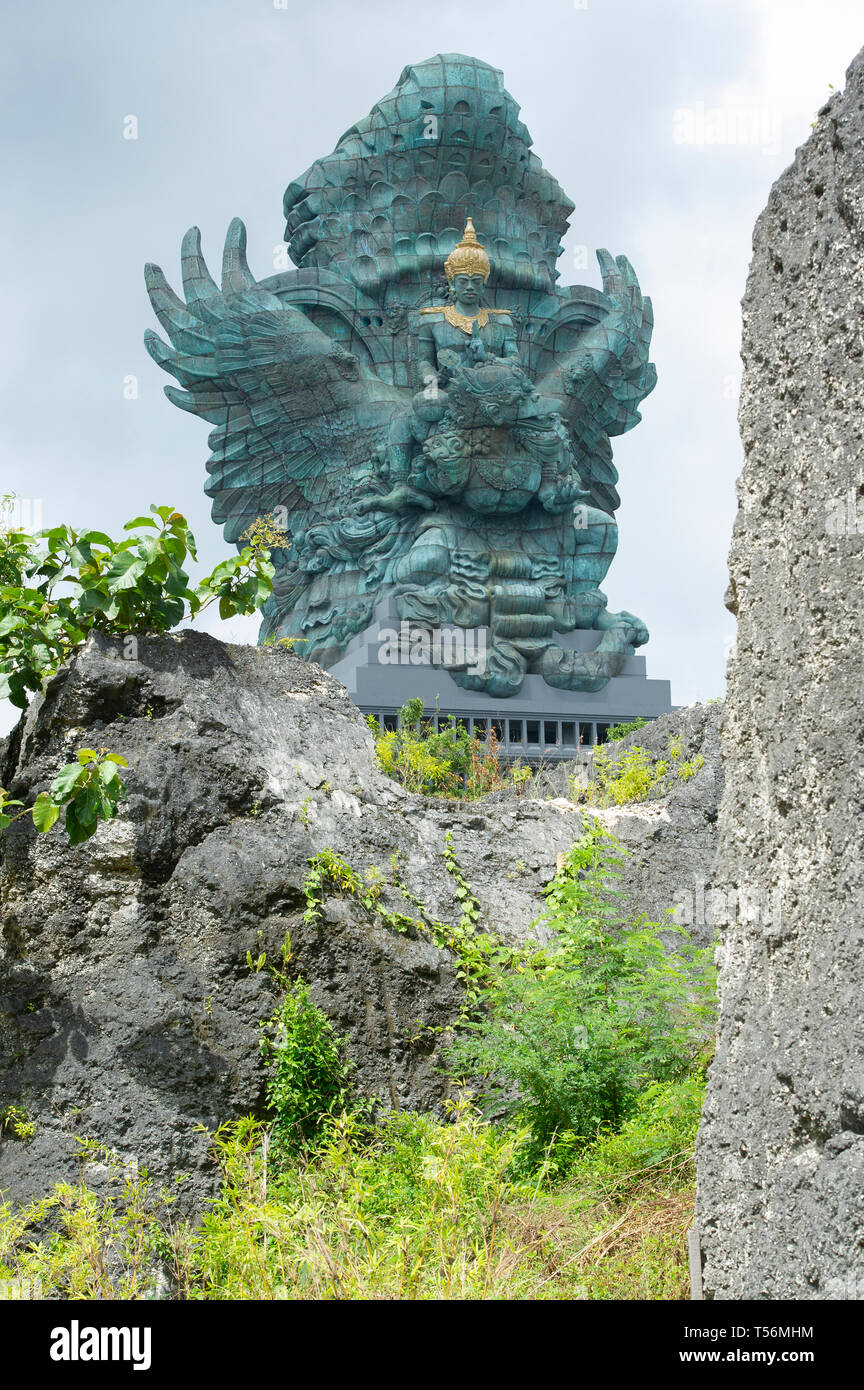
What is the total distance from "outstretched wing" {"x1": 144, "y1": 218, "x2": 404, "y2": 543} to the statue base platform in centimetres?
519

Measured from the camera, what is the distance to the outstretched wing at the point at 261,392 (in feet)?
111

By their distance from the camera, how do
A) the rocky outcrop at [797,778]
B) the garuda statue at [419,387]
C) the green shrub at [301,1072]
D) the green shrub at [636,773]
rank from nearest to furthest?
1. the rocky outcrop at [797,778]
2. the green shrub at [301,1072]
3. the green shrub at [636,773]
4. the garuda statue at [419,387]

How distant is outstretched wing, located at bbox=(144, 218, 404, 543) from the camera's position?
33.8 metres

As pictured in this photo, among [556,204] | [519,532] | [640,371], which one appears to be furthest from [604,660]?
[556,204]

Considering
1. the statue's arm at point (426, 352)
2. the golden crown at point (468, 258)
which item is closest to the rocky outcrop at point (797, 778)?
the statue's arm at point (426, 352)

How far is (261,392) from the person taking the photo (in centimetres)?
3441

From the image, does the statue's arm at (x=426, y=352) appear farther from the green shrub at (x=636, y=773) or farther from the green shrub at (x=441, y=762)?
the green shrub at (x=636, y=773)

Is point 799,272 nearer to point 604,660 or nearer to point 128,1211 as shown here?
point 128,1211

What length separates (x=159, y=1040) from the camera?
176 inches

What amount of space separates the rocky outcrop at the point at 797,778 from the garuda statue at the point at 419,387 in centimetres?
3001

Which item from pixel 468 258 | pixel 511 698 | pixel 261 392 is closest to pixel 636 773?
pixel 511 698

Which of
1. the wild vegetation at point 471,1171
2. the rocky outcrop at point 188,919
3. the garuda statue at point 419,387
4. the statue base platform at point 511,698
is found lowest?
the wild vegetation at point 471,1171

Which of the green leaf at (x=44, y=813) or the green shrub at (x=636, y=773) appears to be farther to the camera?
the green shrub at (x=636, y=773)

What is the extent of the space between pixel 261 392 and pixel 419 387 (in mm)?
4335
